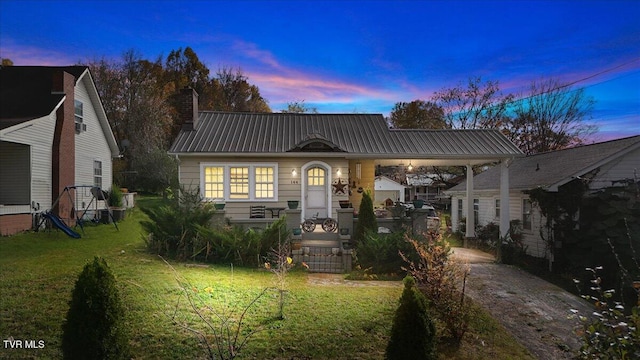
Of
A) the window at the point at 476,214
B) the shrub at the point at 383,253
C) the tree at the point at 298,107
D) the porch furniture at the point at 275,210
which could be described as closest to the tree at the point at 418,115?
the tree at the point at 298,107

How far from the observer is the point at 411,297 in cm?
396

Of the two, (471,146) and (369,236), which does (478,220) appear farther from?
(369,236)

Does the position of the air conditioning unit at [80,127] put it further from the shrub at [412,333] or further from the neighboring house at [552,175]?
the neighboring house at [552,175]

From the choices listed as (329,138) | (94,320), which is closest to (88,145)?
(329,138)

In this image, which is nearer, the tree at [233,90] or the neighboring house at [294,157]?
the neighboring house at [294,157]

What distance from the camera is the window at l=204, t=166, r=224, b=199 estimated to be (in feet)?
40.1

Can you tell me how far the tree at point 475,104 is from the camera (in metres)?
25.5

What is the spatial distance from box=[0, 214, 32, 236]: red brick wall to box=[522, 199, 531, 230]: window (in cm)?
1643

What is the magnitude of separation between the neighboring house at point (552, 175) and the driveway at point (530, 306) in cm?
290

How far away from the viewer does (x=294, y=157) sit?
12406mm

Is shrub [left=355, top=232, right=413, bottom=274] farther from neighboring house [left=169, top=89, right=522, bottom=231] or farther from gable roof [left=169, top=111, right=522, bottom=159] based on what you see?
gable roof [left=169, top=111, right=522, bottom=159]

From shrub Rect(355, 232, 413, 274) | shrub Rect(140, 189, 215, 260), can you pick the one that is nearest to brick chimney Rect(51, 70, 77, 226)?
shrub Rect(140, 189, 215, 260)

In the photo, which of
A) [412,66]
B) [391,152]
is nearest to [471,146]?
[391,152]

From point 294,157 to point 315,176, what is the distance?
1044 mm
